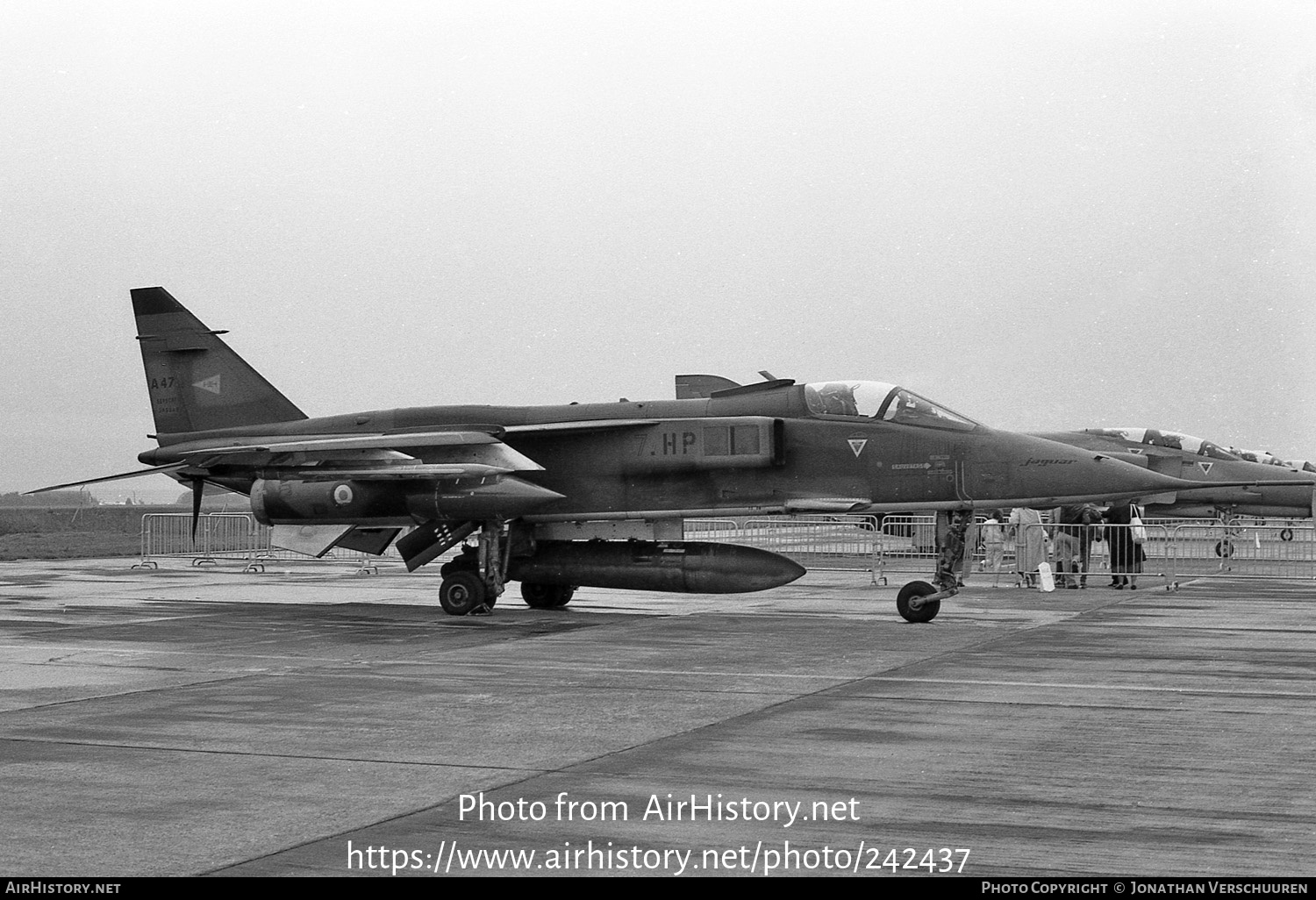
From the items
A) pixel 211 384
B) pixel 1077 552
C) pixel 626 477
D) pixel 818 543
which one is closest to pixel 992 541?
pixel 818 543

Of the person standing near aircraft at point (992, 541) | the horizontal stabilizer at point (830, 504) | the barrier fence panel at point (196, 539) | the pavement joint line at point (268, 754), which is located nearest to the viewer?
the pavement joint line at point (268, 754)

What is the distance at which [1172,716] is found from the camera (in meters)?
8.36

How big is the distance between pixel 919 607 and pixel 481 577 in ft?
16.9

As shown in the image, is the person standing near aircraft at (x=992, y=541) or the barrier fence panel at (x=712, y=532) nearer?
the person standing near aircraft at (x=992, y=541)

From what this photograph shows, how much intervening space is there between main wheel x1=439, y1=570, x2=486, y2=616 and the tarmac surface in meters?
1.53

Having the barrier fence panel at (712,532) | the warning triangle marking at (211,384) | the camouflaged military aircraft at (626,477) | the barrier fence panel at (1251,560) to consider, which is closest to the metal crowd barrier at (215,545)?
the barrier fence panel at (712,532)

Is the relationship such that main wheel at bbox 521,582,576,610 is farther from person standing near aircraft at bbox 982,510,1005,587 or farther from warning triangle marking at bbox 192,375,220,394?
person standing near aircraft at bbox 982,510,1005,587

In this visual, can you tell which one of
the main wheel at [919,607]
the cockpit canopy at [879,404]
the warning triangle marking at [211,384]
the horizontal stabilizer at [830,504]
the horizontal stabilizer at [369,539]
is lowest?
the main wheel at [919,607]

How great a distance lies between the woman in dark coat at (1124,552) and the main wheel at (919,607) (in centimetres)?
770

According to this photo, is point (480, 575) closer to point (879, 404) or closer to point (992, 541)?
point (879, 404)

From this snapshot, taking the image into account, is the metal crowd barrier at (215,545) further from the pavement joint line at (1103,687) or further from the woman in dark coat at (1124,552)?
the pavement joint line at (1103,687)

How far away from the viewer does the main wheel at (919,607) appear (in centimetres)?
1480
